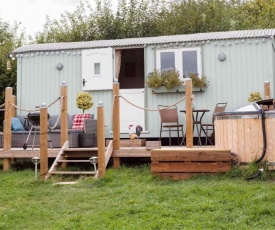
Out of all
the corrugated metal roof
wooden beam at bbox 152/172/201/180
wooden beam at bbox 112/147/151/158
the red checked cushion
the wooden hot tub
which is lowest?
wooden beam at bbox 152/172/201/180

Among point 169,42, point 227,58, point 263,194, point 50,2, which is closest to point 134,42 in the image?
point 169,42

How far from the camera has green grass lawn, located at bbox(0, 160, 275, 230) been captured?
4148 millimetres

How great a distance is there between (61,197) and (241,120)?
2.78 m

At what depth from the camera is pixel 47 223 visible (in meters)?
4.34

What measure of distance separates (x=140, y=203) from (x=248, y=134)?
222cm

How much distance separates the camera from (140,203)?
4789mm

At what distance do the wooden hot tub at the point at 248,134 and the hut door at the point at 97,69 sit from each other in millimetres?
3794

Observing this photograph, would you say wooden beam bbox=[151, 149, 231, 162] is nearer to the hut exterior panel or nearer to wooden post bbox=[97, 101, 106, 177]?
wooden post bbox=[97, 101, 106, 177]

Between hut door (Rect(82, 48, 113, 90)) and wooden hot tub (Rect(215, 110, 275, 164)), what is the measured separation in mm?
3794

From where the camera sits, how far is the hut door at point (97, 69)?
9.50m

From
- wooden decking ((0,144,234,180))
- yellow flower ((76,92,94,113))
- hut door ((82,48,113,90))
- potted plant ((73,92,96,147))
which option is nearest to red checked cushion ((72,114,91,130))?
potted plant ((73,92,96,147))

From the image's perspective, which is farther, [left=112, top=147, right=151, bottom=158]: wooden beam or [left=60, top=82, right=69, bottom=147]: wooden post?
[left=60, top=82, right=69, bottom=147]: wooden post

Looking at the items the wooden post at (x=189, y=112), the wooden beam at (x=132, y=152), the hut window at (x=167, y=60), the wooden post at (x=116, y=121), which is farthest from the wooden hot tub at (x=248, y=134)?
the hut window at (x=167, y=60)

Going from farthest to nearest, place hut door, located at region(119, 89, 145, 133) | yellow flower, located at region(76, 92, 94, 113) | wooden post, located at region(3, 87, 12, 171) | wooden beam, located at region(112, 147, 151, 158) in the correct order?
hut door, located at region(119, 89, 145, 133) → yellow flower, located at region(76, 92, 94, 113) → wooden post, located at region(3, 87, 12, 171) → wooden beam, located at region(112, 147, 151, 158)
